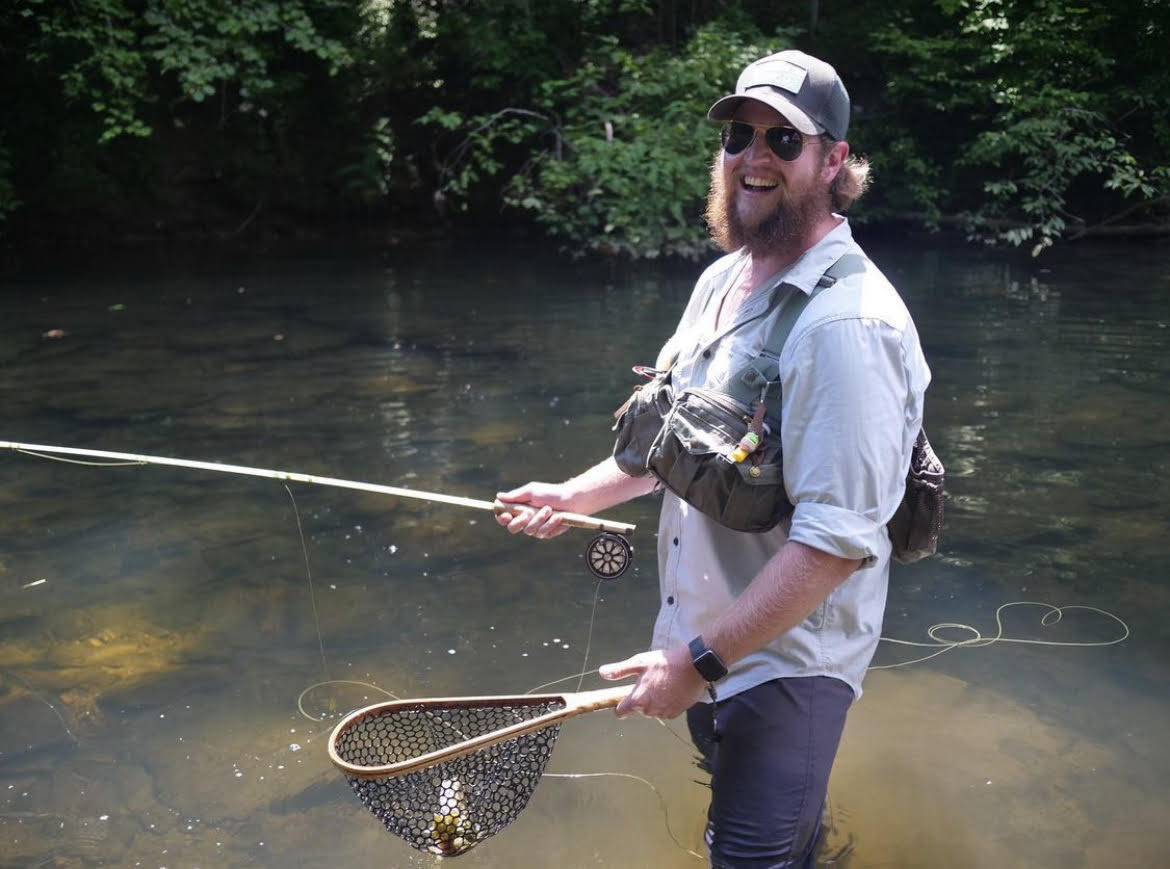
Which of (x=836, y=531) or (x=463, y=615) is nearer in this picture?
(x=836, y=531)

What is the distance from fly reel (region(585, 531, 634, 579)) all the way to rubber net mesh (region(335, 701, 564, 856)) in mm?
503

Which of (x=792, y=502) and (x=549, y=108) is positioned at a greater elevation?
(x=549, y=108)

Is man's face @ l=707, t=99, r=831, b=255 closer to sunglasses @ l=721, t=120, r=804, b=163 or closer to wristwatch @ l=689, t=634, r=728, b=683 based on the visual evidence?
sunglasses @ l=721, t=120, r=804, b=163

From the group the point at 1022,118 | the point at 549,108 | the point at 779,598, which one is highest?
the point at 549,108

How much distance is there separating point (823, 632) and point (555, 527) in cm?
81

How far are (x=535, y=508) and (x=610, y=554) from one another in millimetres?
218

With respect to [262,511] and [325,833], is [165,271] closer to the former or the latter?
[262,511]

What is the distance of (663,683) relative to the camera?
2.18 metres

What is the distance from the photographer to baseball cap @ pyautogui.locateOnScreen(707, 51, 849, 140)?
2234mm

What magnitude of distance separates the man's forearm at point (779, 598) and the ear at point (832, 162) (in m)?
0.76

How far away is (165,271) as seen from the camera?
1420cm

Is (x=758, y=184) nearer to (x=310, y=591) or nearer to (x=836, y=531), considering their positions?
(x=836, y=531)

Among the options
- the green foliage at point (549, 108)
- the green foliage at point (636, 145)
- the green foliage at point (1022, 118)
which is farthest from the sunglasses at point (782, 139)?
the green foliage at point (1022, 118)

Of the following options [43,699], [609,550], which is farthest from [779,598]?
[43,699]
